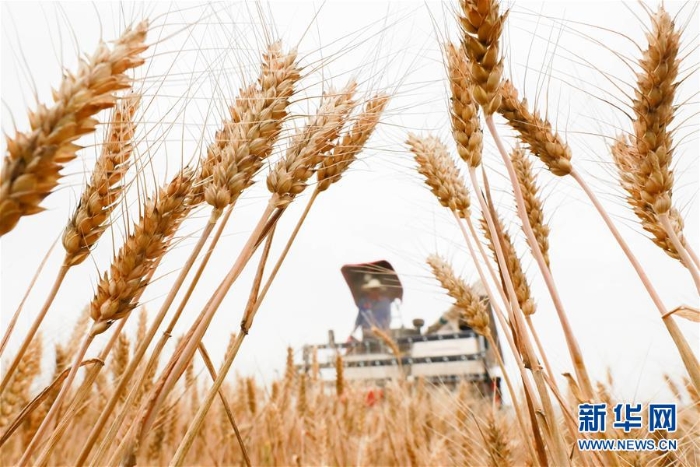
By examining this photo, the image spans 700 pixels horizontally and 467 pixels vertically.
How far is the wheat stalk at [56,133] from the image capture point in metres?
0.58

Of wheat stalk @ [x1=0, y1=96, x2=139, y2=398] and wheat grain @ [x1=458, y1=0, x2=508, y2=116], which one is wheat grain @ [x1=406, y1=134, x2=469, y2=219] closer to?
wheat grain @ [x1=458, y1=0, x2=508, y2=116]

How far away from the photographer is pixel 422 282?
1923mm

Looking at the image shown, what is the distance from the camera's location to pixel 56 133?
611mm

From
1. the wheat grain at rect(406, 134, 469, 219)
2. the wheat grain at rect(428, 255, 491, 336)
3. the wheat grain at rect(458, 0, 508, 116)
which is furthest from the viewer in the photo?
the wheat grain at rect(428, 255, 491, 336)

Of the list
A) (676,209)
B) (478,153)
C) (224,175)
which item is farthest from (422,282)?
(224,175)

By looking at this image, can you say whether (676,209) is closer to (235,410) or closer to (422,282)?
(422,282)

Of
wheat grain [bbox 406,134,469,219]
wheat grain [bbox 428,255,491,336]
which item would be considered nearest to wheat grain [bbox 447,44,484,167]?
wheat grain [bbox 406,134,469,219]

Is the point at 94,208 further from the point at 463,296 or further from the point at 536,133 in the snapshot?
the point at 463,296

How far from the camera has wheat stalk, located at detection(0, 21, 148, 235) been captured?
1.89 ft

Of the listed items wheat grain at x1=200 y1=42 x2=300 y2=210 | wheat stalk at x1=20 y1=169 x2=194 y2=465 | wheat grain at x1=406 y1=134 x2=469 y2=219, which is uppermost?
wheat grain at x1=406 y1=134 x2=469 y2=219

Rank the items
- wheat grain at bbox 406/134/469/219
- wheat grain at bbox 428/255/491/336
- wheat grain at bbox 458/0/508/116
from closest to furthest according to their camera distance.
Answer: wheat grain at bbox 458/0/508/116 < wheat grain at bbox 406/134/469/219 < wheat grain at bbox 428/255/491/336

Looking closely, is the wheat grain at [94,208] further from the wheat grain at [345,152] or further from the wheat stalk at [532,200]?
the wheat stalk at [532,200]

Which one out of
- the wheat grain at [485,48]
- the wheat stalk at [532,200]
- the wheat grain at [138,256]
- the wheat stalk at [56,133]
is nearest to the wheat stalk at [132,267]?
the wheat grain at [138,256]

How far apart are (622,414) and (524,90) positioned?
3.11 ft
